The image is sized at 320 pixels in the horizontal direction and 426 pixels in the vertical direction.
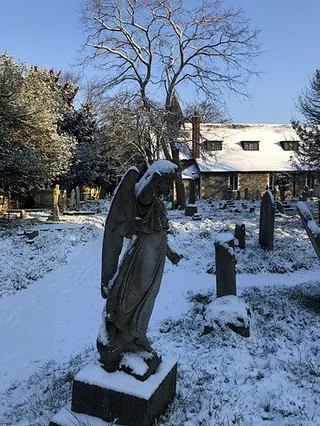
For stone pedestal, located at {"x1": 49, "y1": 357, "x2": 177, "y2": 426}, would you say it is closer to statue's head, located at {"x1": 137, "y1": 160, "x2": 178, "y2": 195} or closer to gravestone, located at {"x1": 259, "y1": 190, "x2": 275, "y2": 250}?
statue's head, located at {"x1": 137, "y1": 160, "x2": 178, "y2": 195}

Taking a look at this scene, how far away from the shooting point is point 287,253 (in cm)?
1152

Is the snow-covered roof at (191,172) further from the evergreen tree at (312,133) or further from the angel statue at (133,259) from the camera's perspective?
the angel statue at (133,259)

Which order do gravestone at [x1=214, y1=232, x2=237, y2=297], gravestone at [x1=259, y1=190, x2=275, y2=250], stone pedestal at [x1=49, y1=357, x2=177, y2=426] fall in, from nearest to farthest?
1. stone pedestal at [x1=49, y1=357, x2=177, y2=426]
2. gravestone at [x1=214, y1=232, x2=237, y2=297]
3. gravestone at [x1=259, y1=190, x2=275, y2=250]

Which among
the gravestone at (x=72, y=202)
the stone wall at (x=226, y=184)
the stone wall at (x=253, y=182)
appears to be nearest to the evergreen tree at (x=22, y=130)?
the gravestone at (x=72, y=202)

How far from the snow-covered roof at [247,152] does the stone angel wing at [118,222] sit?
33485 millimetres

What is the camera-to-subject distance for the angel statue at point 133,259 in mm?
3275

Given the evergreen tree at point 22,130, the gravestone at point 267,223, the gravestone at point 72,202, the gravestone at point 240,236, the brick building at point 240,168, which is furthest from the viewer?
the brick building at point 240,168

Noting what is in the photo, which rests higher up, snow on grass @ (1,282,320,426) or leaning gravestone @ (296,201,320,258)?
leaning gravestone @ (296,201,320,258)

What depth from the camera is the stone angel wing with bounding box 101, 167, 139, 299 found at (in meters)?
3.27

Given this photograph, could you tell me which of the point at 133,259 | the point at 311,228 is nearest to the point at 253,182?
the point at 311,228

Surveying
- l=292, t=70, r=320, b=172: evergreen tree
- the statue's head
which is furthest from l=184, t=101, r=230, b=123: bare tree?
the statue's head

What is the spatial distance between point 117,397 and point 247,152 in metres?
39.4

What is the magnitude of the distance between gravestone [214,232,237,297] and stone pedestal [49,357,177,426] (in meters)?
3.31

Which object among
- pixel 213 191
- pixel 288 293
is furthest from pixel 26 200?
pixel 288 293
